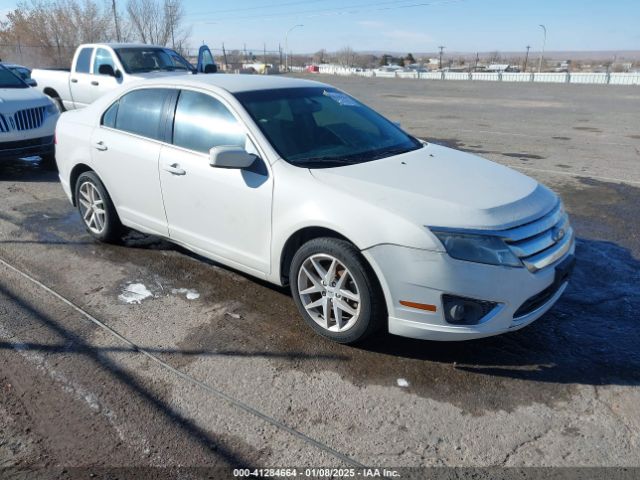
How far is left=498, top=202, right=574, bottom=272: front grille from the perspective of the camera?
10.6 ft

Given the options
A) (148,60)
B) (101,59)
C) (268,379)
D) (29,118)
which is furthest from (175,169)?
(101,59)

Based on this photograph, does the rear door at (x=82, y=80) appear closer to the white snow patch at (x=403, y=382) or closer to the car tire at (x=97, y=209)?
the car tire at (x=97, y=209)

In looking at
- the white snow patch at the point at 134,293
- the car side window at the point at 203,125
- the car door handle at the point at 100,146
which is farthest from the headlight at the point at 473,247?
the car door handle at the point at 100,146

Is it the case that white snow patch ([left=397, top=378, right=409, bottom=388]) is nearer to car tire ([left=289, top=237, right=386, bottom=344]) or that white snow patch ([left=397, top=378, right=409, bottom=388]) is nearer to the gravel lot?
the gravel lot

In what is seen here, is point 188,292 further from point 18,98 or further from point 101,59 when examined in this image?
point 101,59

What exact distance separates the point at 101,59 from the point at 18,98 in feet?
12.0

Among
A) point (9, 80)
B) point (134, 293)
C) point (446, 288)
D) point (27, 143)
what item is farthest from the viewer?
point (9, 80)

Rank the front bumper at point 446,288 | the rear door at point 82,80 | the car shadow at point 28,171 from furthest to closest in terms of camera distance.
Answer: the rear door at point 82,80
the car shadow at point 28,171
the front bumper at point 446,288

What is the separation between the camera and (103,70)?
11266 mm

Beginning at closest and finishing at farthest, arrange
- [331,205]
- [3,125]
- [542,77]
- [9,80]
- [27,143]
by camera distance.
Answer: [331,205] < [3,125] < [27,143] < [9,80] < [542,77]

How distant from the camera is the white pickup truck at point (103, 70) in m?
11.4

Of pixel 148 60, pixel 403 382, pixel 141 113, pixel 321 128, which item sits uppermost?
pixel 148 60

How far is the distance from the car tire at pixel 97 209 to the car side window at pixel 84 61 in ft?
24.7

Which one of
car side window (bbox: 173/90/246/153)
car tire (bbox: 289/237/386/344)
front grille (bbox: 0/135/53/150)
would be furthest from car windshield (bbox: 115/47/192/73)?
car tire (bbox: 289/237/386/344)
